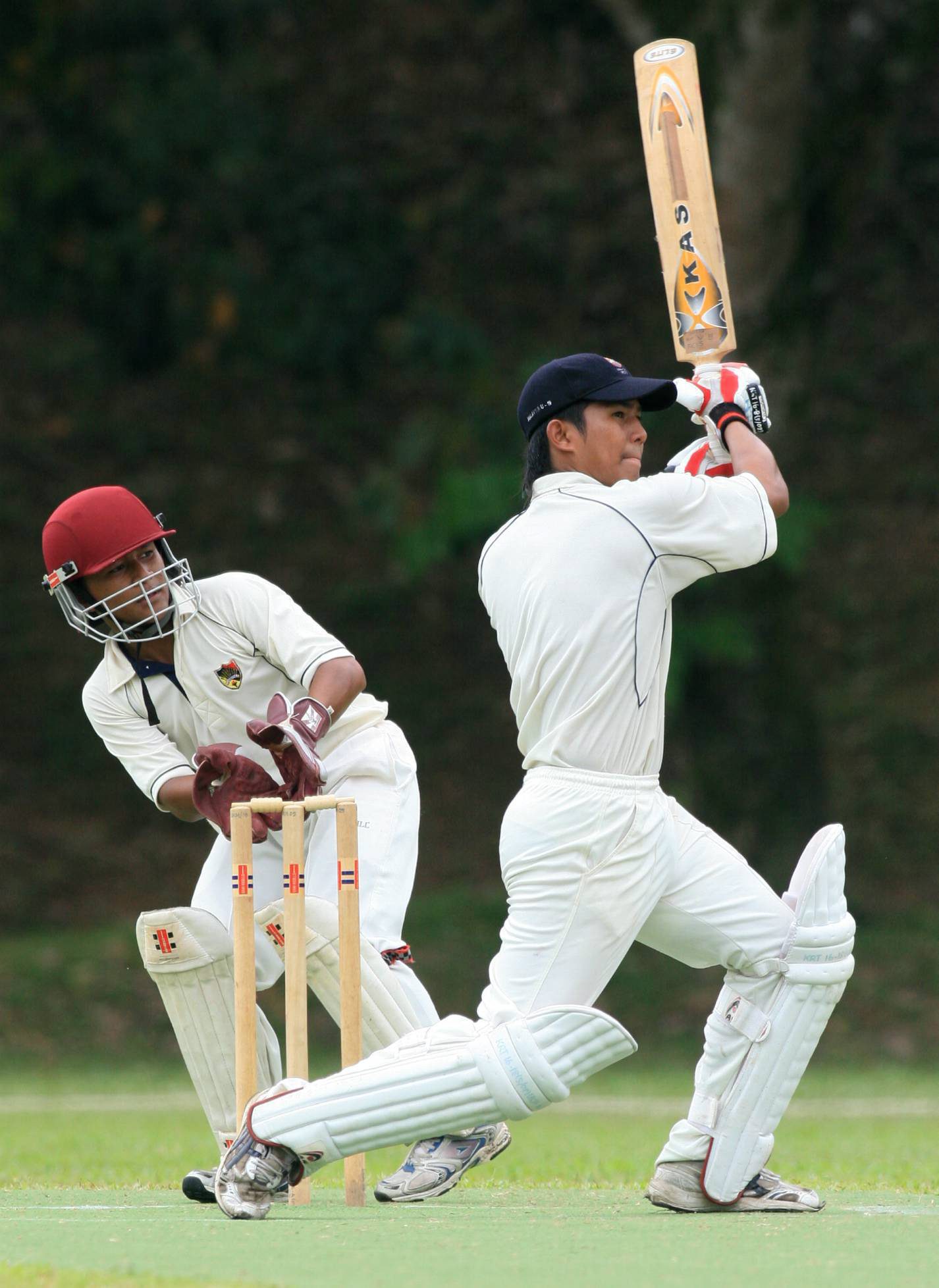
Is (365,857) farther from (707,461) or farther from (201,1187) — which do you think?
(707,461)

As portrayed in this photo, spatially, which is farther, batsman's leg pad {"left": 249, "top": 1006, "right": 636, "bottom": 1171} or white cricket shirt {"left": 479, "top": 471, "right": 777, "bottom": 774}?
white cricket shirt {"left": 479, "top": 471, "right": 777, "bottom": 774}

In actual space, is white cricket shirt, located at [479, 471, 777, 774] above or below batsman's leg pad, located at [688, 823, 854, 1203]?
above

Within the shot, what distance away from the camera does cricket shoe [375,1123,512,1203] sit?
12.0 feet

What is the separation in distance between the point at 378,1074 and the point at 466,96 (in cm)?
1252

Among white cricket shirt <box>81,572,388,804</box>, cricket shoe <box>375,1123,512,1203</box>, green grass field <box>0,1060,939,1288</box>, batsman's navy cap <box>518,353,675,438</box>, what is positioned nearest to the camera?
green grass field <box>0,1060,939,1288</box>

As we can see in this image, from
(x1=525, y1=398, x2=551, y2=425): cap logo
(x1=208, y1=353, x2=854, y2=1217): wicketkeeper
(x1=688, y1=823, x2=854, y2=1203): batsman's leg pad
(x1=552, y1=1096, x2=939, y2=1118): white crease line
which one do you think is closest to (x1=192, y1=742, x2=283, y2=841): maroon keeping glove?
(x1=208, y1=353, x2=854, y2=1217): wicketkeeper

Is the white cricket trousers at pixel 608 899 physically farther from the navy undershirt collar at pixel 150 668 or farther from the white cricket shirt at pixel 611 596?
Answer: the navy undershirt collar at pixel 150 668

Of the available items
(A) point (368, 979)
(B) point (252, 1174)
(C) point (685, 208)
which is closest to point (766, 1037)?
(A) point (368, 979)

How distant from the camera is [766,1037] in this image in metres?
3.45

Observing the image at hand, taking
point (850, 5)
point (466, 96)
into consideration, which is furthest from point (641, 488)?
point (466, 96)

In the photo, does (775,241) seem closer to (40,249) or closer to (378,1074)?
(40,249)

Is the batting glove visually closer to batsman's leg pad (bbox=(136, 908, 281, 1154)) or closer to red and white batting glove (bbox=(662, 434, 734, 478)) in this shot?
red and white batting glove (bbox=(662, 434, 734, 478))

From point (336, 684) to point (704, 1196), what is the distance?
1.24 m

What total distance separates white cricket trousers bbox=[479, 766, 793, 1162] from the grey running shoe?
42 cm
